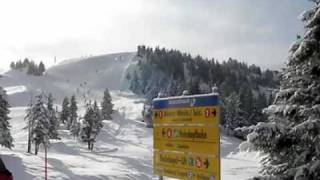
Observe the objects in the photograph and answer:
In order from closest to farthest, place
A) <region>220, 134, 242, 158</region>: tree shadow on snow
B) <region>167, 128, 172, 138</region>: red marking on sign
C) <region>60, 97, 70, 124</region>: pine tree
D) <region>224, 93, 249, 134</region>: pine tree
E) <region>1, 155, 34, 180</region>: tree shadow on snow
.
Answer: <region>167, 128, 172, 138</region>: red marking on sign, <region>1, 155, 34, 180</region>: tree shadow on snow, <region>220, 134, 242, 158</region>: tree shadow on snow, <region>224, 93, 249, 134</region>: pine tree, <region>60, 97, 70, 124</region>: pine tree

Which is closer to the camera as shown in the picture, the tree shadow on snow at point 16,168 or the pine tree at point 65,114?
the tree shadow on snow at point 16,168

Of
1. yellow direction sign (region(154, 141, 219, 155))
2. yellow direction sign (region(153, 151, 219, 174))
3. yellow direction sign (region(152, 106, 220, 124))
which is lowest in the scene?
yellow direction sign (region(153, 151, 219, 174))

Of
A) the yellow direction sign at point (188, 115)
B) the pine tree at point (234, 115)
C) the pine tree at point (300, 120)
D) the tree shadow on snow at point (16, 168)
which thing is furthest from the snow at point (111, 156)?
the pine tree at point (234, 115)

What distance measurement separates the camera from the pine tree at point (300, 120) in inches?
322

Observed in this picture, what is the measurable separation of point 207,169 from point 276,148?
1237 millimetres

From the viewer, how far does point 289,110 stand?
8766 millimetres

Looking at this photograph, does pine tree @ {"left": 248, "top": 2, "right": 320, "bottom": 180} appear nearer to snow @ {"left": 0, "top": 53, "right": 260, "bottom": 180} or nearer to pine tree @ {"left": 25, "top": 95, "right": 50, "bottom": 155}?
snow @ {"left": 0, "top": 53, "right": 260, "bottom": 180}

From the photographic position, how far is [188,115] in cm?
906

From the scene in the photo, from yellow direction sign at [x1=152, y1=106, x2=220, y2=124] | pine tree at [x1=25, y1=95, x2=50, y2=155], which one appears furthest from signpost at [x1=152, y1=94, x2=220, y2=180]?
pine tree at [x1=25, y1=95, x2=50, y2=155]

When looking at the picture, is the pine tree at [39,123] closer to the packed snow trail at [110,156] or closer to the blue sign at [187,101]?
the packed snow trail at [110,156]

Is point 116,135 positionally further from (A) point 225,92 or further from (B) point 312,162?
(B) point 312,162

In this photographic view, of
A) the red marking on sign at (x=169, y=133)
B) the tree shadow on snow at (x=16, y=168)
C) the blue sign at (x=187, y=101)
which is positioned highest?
the blue sign at (x=187, y=101)

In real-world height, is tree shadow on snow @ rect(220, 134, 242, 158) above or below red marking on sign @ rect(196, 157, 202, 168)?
below

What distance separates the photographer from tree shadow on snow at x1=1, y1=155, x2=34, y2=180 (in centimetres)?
4219
